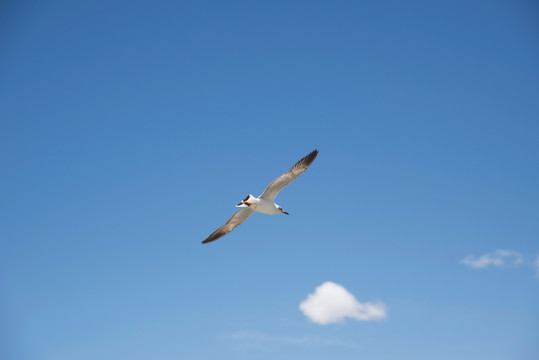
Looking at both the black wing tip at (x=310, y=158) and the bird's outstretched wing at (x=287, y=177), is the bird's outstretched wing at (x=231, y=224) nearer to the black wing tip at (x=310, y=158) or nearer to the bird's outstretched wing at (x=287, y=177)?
the bird's outstretched wing at (x=287, y=177)

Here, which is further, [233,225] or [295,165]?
[233,225]

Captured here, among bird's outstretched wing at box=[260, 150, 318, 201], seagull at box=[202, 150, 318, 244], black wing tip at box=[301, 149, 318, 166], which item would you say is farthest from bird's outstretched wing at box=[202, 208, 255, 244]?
black wing tip at box=[301, 149, 318, 166]

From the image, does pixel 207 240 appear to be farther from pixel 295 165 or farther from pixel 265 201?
pixel 295 165

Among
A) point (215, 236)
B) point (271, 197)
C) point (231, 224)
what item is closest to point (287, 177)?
point (271, 197)

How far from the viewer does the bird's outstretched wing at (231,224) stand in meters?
27.3

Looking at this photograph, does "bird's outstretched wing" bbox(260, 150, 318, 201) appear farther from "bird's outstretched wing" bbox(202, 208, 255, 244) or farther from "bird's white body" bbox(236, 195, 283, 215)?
"bird's outstretched wing" bbox(202, 208, 255, 244)

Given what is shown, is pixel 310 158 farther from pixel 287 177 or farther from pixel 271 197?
pixel 271 197

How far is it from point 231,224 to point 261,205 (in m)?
3.00

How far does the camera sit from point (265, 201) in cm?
2611

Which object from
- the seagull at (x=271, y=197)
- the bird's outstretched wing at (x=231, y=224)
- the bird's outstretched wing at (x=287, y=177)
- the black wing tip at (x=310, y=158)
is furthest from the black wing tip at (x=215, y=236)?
the black wing tip at (x=310, y=158)

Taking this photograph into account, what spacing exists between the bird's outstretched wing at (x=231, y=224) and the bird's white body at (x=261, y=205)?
897 mm

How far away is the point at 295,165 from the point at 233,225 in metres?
5.44

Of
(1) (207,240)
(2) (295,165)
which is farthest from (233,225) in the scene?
(2) (295,165)

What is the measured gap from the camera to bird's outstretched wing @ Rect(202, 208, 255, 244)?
27.3 meters
